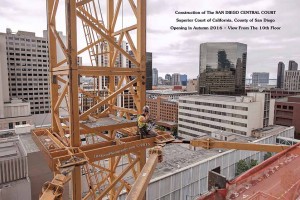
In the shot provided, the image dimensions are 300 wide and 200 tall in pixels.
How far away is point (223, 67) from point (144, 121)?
158 metres

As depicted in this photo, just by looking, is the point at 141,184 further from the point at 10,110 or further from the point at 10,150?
the point at 10,110

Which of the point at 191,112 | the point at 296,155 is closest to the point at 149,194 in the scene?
the point at 296,155

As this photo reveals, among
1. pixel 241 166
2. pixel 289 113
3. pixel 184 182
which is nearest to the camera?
pixel 184 182

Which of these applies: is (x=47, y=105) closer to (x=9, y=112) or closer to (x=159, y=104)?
(x=9, y=112)

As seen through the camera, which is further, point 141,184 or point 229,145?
point 229,145

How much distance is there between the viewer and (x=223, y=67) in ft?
511

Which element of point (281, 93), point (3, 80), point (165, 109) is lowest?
point (165, 109)

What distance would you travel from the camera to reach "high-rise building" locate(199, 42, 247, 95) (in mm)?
146375

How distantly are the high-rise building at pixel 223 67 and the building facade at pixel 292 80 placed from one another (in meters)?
41.4

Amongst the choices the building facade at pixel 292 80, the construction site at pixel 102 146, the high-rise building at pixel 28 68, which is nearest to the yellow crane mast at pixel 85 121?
the construction site at pixel 102 146

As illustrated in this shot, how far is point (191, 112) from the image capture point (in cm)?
7212

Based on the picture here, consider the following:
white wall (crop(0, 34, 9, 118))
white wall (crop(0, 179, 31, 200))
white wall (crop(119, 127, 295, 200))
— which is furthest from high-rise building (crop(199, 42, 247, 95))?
white wall (crop(0, 179, 31, 200))

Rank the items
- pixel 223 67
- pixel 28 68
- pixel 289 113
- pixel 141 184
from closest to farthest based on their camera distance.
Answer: pixel 141 184 < pixel 289 113 < pixel 28 68 < pixel 223 67

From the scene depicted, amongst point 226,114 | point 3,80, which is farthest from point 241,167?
point 3,80
